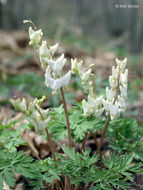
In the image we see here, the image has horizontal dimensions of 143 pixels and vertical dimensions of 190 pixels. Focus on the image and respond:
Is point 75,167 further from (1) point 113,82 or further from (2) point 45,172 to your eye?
(1) point 113,82

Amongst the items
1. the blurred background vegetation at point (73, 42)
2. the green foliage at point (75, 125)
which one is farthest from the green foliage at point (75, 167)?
the blurred background vegetation at point (73, 42)

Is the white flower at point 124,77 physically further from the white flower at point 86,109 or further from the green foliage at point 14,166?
the green foliage at point 14,166

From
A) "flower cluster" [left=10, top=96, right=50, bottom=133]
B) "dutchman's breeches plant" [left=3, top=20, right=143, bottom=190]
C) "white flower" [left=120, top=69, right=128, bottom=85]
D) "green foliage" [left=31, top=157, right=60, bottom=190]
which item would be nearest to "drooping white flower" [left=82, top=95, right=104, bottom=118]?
"dutchman's breeches plant" [left=3, top=20, right=143, bottom=190]

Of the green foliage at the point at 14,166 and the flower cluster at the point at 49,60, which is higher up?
the flower cluster at the point at 49,60

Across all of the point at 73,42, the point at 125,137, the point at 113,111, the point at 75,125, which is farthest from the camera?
the point at 73,42

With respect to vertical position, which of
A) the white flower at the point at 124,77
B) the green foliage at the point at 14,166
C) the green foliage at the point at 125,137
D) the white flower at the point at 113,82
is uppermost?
the white flower at the point at 124,77

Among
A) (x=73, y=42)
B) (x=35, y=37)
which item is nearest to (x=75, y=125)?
(x=35, y=37)
